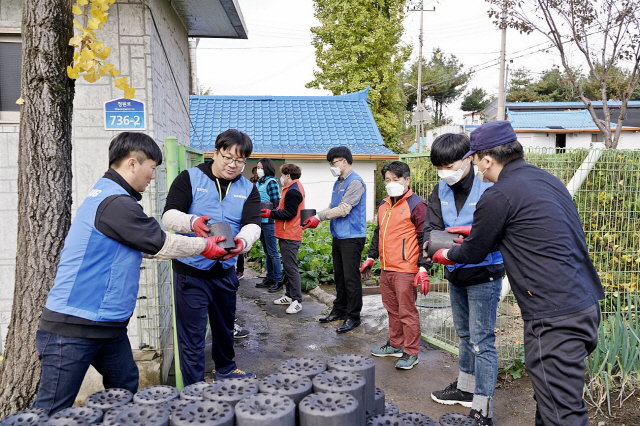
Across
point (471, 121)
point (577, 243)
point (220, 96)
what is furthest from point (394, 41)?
point (471, 121)

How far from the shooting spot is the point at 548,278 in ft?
7.77

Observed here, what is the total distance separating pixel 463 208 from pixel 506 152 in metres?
1.02

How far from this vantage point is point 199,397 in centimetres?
191

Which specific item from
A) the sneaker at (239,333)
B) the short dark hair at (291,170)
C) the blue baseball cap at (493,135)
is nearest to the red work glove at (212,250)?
the blue baseball cap at (493,135)

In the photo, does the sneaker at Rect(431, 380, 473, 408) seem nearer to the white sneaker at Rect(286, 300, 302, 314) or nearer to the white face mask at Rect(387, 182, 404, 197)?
the white face mask at Rect(387, 182, 404, 197)

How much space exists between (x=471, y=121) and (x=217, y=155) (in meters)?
40.5

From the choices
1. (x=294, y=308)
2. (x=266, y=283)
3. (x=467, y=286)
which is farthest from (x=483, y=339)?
(x=266, y=283)

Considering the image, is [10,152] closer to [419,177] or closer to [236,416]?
[236,416]

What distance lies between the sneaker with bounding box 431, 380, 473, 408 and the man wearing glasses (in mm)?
1922

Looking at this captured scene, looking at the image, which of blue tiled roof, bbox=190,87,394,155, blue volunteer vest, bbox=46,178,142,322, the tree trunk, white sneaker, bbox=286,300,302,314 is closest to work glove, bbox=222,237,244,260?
blue volunteer vest, bbox=46,178,142,322

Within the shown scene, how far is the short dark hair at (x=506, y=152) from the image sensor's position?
264 cm

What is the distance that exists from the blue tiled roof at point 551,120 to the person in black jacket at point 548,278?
24844 millimetres

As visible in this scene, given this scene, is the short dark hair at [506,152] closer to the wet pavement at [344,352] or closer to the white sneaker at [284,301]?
the wet pavement at [344,352]

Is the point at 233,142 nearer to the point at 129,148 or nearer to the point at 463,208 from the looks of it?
the point at 129,148
